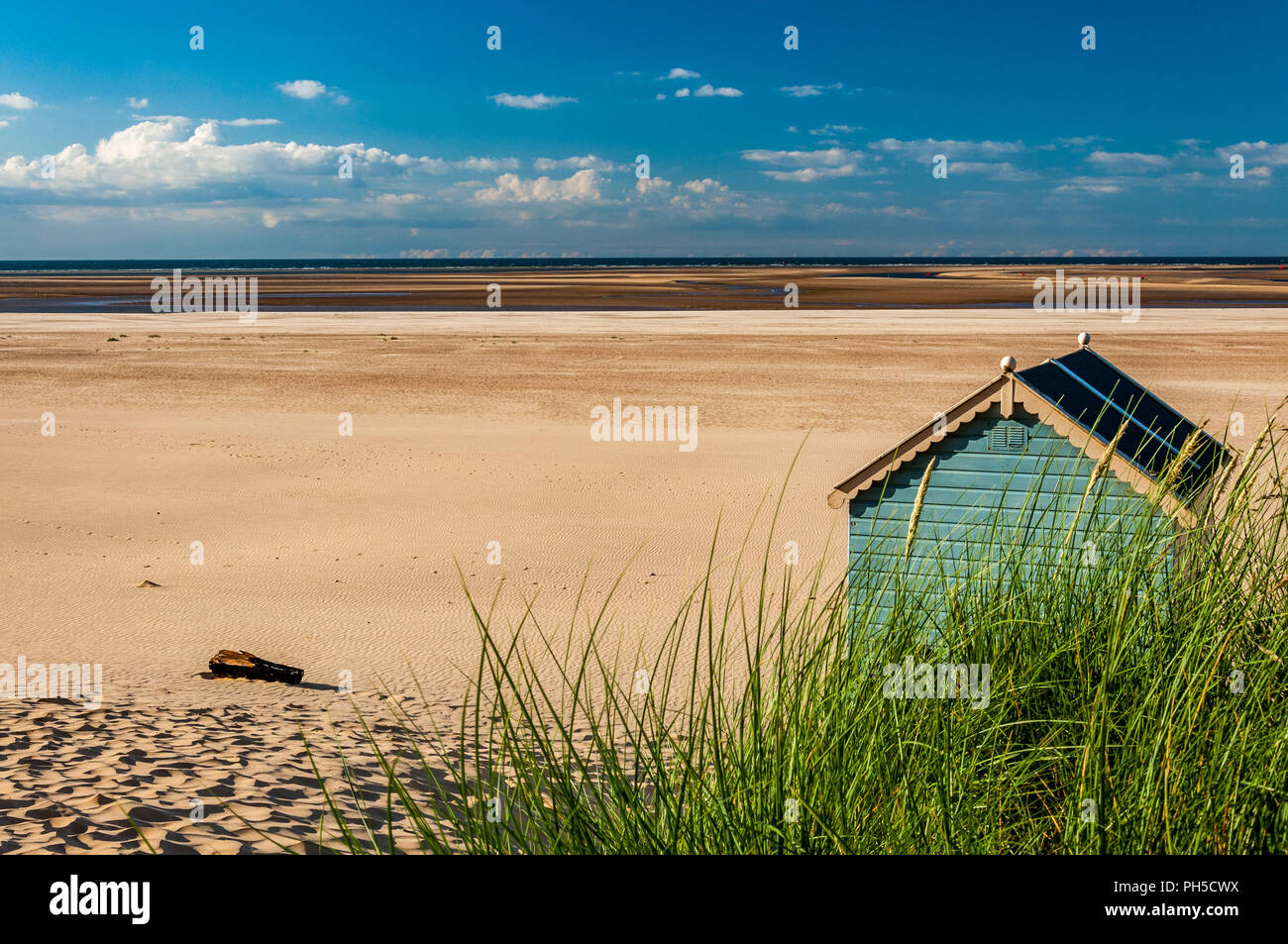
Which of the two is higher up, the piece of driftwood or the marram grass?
the marram grass

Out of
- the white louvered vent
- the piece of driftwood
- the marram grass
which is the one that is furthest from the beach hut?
the piece of driftwood

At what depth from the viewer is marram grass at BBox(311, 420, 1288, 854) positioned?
2.97 metres

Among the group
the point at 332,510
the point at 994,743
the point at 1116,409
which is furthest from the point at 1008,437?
the point at 332,510

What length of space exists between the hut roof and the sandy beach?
128 cm

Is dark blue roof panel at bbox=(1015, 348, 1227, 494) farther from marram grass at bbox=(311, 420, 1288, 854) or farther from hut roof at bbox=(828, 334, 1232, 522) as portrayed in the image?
marram grass at bbox=(311, 420, 1288, 854)

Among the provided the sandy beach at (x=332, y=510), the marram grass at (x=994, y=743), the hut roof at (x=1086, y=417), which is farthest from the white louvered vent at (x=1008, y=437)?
the marram grass at (x=994, y=743)

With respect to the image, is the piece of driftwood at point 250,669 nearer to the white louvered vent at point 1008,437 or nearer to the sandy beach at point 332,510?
the sandy beach at point 332,510

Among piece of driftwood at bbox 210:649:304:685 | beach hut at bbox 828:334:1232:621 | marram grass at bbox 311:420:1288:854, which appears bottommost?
piece of driftwood at bbox 210:649:304:685

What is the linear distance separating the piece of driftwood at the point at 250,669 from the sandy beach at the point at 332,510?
0.15 meters

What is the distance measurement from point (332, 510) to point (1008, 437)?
11.1 metres

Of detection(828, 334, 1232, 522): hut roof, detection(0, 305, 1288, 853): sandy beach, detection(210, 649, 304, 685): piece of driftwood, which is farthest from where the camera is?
detection(210, 649, 304, 685): piece of driftwood
